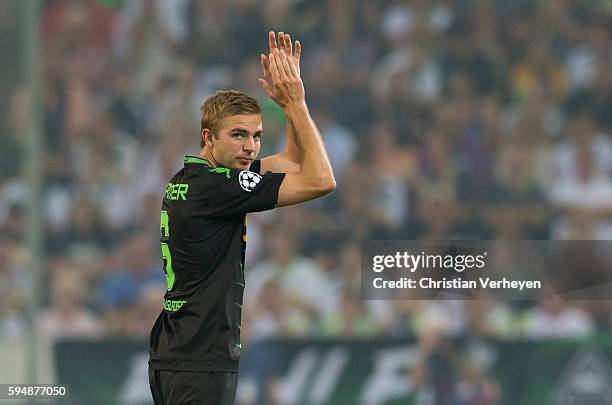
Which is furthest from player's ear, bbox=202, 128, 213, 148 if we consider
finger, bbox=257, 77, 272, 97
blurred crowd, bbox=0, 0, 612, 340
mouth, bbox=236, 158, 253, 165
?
blurred crowd, bbox=0, 0, 612, 340

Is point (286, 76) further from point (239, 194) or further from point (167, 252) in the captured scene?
point (167, 252)

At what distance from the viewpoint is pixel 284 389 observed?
7430mm

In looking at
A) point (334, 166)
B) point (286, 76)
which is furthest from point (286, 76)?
point (334, 166)

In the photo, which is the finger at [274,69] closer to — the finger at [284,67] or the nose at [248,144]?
the finger at [284,67]

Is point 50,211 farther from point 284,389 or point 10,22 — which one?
point 284,389

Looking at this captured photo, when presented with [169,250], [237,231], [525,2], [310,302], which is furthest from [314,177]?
[525,2]

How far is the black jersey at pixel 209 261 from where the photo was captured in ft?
11.5

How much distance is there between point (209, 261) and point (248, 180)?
0.30 m

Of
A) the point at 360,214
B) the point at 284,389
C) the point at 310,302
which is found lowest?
the point at 284,389

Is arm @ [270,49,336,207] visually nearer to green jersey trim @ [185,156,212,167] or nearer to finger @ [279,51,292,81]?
finger @ [279,51,292,81]

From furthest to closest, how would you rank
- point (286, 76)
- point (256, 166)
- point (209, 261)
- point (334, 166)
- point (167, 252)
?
point (334, 166)
point (256, 166)
point (167, 252)
point (209, 261)
point (286, 76)

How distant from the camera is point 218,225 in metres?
3.54

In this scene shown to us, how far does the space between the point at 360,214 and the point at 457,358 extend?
1.21 m

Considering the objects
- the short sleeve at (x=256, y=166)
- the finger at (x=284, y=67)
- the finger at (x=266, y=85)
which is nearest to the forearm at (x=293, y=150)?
the short sleeve at (x=256, y=166)
